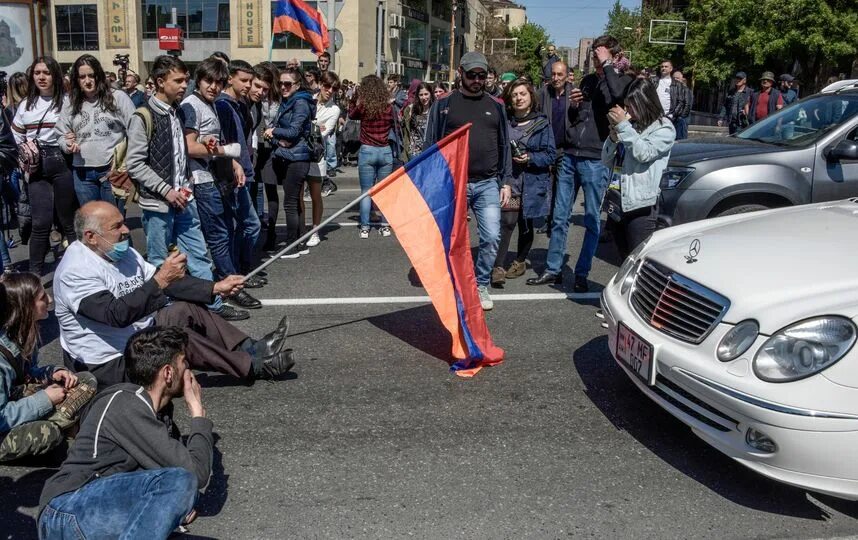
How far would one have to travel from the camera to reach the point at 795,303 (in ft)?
11.1

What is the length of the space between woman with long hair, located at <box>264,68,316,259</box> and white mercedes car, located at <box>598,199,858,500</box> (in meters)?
4.51

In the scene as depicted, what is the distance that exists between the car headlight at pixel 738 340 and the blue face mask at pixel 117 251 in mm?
2953

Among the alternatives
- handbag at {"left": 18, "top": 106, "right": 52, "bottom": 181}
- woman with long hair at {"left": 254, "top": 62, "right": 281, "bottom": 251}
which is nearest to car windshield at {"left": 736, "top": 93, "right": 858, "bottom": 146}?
woman with long hair at {"left": 254, "top": 62, "right": 281, "bottom": 251}

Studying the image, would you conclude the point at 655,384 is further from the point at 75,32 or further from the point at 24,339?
the point at 75,32

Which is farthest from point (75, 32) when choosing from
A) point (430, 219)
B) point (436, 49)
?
point (430, 219)

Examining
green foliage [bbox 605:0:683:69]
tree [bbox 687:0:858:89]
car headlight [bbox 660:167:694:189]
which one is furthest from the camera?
green foliage [bbox 605:0:683:69]

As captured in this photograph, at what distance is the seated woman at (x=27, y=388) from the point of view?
3424 mm

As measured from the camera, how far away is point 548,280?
23.5 feet

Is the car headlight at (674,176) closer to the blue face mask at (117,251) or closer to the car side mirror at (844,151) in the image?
the car side mirror at (844,151)

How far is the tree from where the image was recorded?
35.2m

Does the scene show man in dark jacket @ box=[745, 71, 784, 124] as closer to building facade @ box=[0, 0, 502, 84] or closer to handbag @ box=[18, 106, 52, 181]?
handbag @ box=[18, 106, 52, 181]

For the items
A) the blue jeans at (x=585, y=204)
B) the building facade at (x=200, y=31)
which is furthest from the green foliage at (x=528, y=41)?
the blue jeans at (x=585, y=204)

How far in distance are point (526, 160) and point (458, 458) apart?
384 centimetres

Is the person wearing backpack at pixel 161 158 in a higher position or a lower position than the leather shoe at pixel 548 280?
higher
